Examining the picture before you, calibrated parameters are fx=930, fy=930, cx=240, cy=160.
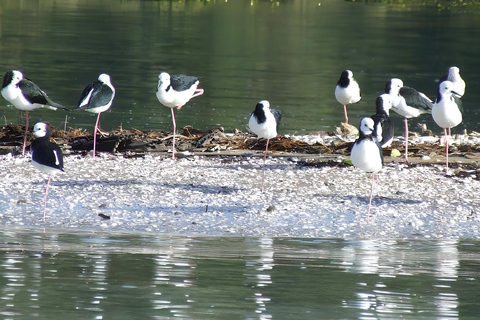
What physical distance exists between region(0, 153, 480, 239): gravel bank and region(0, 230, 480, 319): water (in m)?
0.50

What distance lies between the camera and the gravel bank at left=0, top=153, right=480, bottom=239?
888 centimetres

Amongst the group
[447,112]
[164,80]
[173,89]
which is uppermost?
[164,80]

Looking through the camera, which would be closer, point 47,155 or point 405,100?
point 47,155

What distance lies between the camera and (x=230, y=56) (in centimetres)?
3022

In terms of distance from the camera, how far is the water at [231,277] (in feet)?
20.1

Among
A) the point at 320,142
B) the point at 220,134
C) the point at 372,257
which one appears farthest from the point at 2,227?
the point at 320,142

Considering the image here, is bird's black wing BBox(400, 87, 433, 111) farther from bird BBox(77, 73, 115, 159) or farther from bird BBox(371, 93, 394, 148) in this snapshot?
bird BBox(77, 73, 115, 159)

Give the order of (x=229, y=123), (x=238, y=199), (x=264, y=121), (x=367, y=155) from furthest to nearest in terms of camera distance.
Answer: (x=229, y=123) < (x=264, y=121) < (x=238, y=199) < (x=367, y=155)

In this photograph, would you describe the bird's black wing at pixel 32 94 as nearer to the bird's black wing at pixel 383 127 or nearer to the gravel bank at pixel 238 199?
the gravel bank at pixel 238 199

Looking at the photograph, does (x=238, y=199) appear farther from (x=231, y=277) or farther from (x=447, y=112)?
(x=447, y=112)

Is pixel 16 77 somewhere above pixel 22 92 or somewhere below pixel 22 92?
above

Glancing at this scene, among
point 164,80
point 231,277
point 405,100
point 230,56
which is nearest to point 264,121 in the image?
point 164,80

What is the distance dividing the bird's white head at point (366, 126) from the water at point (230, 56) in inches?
259

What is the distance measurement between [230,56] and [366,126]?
832 inches
